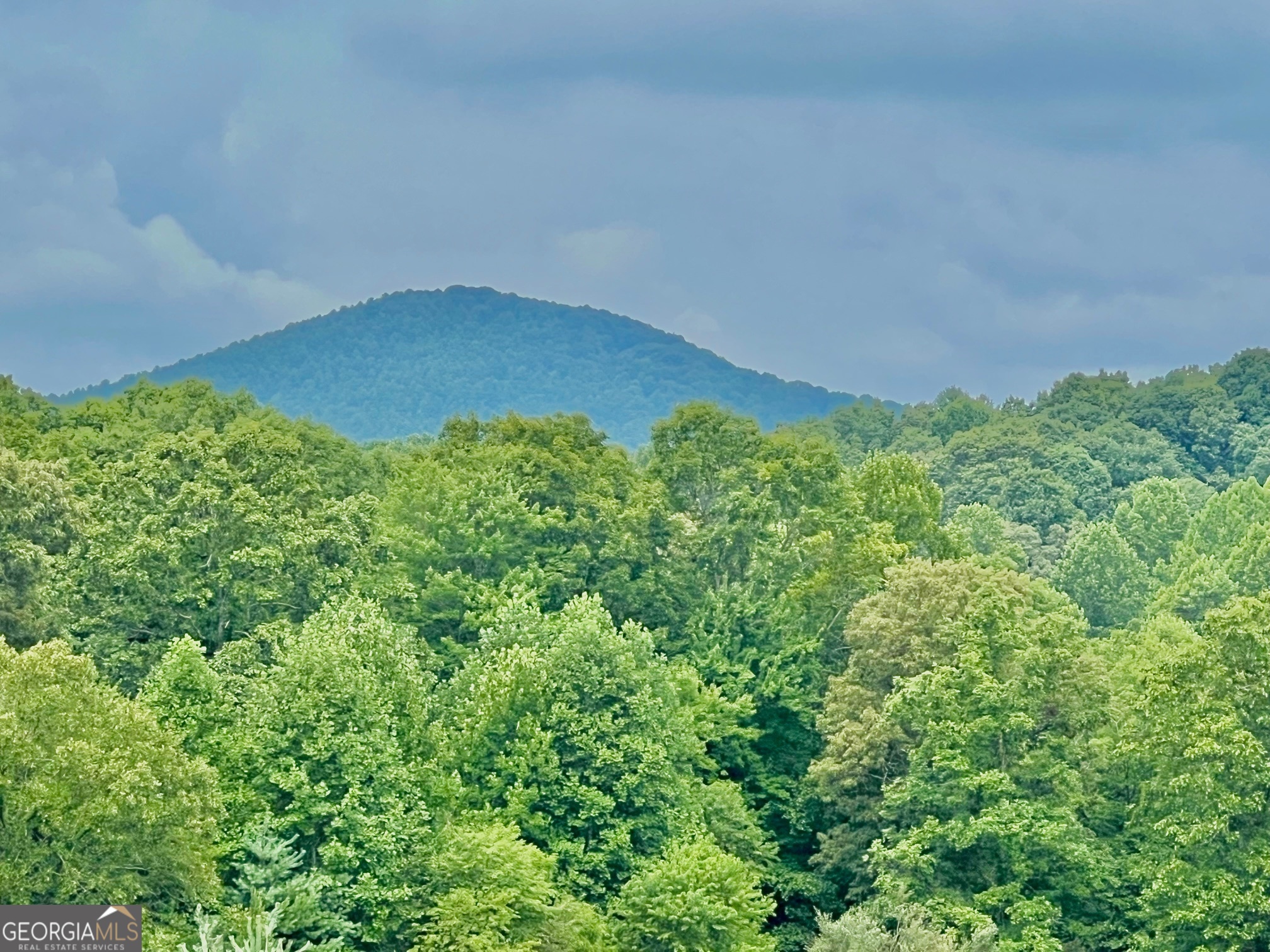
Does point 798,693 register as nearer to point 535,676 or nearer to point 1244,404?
point 535,676

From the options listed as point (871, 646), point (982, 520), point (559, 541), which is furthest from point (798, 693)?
point (982, 520)

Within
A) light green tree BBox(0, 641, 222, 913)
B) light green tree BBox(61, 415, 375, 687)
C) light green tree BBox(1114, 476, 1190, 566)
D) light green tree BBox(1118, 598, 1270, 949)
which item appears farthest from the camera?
light green tree BBox(1114, 476, 1190, 566)

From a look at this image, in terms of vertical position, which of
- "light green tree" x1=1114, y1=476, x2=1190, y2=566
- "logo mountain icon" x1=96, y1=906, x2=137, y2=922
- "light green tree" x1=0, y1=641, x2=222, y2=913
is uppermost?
"light green tree" x1=1114, y1=476, x2=1190, y2=566

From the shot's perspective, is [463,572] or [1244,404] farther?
[1244,404]

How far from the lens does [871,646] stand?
5322cm

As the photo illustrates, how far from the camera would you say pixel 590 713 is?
4628 cm

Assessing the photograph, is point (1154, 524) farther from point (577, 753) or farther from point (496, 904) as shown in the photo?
point (496, 904)

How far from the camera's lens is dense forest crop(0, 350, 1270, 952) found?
39500mm

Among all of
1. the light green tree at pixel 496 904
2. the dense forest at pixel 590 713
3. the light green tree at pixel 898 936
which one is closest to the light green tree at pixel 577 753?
the dense forest at pixel 590 713

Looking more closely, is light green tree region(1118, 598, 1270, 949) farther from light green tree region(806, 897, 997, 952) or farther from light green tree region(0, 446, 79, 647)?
light green tree region(0, 446, 79, 647)

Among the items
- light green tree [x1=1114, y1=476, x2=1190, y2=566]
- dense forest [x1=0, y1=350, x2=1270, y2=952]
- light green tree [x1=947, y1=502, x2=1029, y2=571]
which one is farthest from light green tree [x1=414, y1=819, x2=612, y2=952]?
light green tree [x1=1114, y1=476, x2=1190, y2=566]

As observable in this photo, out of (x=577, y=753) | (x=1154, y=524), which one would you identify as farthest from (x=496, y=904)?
(x=1154, y=524)

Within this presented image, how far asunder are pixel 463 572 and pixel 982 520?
5330 centimetres

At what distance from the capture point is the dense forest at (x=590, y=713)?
39500 mm
